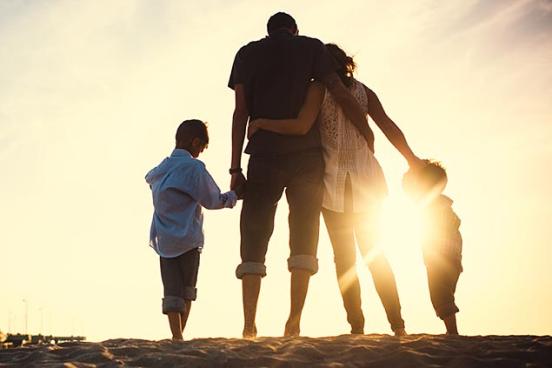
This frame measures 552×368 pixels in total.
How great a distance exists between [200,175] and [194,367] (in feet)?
8.73

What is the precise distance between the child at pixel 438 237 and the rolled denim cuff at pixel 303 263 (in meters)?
1.50

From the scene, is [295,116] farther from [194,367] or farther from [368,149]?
[194,367]

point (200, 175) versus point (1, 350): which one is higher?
point (200, 175)

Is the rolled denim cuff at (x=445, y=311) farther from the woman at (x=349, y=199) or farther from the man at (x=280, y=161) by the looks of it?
the man at (x=280, y=161)

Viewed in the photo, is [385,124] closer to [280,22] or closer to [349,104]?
[349,104]

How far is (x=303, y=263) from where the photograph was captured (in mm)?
5875

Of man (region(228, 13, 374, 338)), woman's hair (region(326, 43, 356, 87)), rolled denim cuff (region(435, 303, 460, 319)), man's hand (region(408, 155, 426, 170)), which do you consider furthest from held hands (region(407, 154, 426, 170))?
rolled denim cuff (region(435, 303, 460, 319))

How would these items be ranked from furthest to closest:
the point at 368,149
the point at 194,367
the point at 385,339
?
the point at 368,149
the point at 385,339
the point at 194,367

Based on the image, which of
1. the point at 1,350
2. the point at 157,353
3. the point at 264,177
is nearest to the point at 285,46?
the point at 264,177

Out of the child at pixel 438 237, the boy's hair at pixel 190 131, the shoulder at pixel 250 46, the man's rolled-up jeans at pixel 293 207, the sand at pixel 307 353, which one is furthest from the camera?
the boy's hair at pixel 190 131

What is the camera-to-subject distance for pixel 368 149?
21.8 ft

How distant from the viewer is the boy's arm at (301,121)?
5.88 metres

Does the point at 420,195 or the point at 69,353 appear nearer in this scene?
the point at 69,353

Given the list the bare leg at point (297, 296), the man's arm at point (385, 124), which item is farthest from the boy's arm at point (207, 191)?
the man's arm at point (385, 124)
